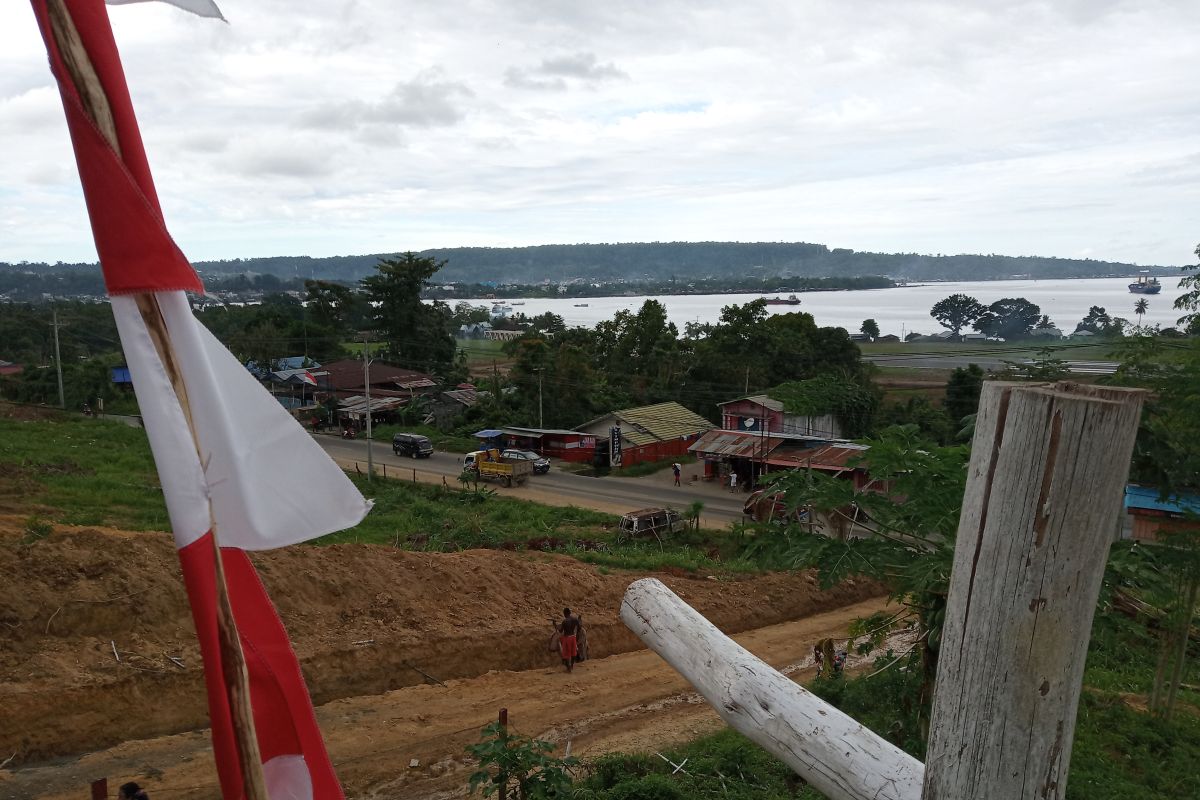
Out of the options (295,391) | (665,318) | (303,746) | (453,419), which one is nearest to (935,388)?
(665,318)

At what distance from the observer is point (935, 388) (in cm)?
5019

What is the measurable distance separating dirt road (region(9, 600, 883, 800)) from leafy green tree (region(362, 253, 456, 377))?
3735cm

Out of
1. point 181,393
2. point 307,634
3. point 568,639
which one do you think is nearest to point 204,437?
point 181,393

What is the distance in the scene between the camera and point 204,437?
202 cm

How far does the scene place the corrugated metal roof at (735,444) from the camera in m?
29.0

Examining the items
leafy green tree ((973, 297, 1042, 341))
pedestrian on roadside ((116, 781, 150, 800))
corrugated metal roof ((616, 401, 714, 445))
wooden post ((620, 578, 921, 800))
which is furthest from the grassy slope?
leafy green tree ((973, 297, 1042, 341))

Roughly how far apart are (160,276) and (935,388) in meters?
52.6

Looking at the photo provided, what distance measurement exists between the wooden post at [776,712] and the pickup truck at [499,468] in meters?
27.1

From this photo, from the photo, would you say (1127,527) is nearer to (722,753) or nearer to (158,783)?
(722,753)

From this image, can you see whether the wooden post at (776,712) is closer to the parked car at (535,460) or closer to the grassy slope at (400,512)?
the grassy slope at (400,512)

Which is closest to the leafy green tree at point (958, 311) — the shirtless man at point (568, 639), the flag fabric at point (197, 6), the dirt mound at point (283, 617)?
the dirt mound at point (283, 617)

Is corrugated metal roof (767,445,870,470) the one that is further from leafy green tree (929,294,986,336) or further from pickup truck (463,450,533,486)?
leafy green tree (929,294,986,336)

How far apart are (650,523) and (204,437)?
1983 cm

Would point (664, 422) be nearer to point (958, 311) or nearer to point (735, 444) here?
point (735, 444)
